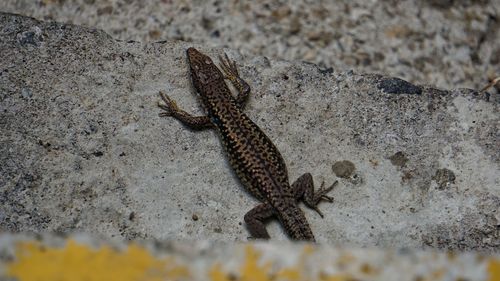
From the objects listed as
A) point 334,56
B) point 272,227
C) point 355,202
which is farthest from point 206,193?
Result: point 334,56

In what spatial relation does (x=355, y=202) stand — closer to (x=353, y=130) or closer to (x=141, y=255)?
(x=353, y=130)

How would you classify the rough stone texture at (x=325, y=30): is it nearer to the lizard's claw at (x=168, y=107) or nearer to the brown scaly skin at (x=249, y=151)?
the brown scaly skin at (x=249, y=151)

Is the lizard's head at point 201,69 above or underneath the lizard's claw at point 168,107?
above

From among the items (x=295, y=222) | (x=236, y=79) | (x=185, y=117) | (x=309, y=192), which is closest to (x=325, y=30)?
(x=236, y=79)

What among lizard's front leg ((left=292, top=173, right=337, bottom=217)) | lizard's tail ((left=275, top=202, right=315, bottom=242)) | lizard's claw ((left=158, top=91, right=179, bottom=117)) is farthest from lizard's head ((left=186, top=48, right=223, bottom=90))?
lizard's tail ((left=275, top=202, right=315, bottom=242))

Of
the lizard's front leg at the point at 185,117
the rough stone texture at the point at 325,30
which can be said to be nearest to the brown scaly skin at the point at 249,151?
the lizard's front leg at the point at 185,117

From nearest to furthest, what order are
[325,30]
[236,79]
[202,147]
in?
[202,147] < [236,79] < [325,30]

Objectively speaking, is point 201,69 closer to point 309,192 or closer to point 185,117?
point 185,117
